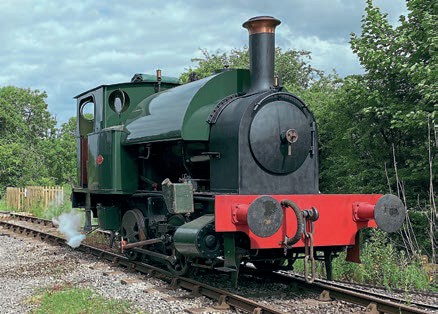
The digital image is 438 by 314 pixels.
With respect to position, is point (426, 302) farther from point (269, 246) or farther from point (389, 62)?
point (389, 62)

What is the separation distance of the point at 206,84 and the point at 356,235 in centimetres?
260

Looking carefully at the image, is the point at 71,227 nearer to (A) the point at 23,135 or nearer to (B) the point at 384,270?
(B) the point at 384,270

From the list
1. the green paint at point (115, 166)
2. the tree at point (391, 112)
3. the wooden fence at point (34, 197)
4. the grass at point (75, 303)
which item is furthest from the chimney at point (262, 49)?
the wooden fence at point (34, 197)

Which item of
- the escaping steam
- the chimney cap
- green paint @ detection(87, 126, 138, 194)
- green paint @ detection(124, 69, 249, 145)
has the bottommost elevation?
the escaping steam

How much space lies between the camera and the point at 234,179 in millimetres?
5852

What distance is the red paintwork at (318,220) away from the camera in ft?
17.1

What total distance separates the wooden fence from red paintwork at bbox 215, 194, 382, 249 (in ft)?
49.8

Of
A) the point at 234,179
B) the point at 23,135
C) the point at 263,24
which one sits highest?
the point at 23,135

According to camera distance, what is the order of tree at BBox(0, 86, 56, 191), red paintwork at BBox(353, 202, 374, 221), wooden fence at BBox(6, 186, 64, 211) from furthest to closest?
tree at BBox(0, 86, 56, 191)
wooden fence at BBox(6, 186, 64, 211)
red paintwork at BBox(353, 202, 374, 221)

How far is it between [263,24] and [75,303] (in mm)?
3881

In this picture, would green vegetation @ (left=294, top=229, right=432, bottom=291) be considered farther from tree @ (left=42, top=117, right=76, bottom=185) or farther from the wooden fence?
tree @ (left=42, top=117, right=76, bottom=185)

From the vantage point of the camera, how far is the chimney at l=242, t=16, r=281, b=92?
→ 623cm

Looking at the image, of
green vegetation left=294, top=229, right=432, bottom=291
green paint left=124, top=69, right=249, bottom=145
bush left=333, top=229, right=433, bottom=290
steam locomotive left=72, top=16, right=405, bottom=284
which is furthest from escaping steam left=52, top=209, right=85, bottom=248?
bush left=333, top=229, right=433, bottom=290

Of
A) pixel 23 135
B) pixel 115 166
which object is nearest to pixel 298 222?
pixel 115 166
